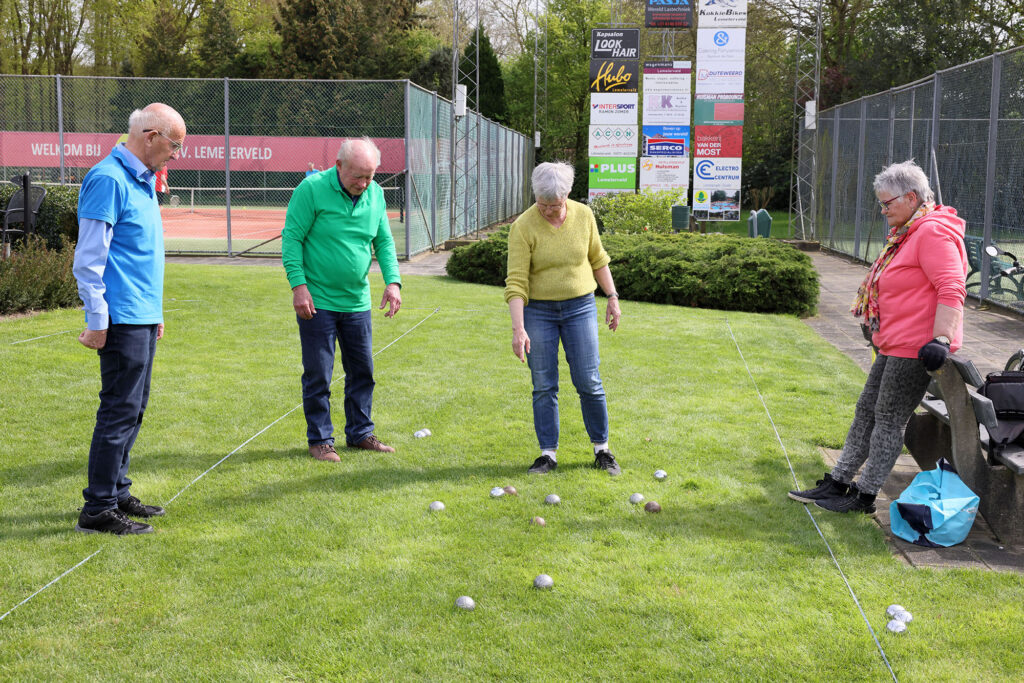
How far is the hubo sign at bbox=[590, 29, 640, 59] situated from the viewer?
82.1ft

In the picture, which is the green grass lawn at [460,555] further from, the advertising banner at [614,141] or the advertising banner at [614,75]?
the advertising banner at [614,75]

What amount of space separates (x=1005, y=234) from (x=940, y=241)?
790cm

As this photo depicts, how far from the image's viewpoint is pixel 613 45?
25.2 meters

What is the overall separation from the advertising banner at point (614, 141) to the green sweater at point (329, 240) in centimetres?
2028

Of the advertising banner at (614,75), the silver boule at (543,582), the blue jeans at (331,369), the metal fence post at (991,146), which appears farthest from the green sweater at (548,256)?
the advertising banner at (614,75)

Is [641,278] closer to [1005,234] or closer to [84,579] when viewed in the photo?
[1005,234]

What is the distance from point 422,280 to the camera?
13.7 meters

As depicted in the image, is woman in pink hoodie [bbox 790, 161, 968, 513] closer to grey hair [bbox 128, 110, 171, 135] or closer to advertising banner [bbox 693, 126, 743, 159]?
grey hair [bbox 128, 110, 171, 135]

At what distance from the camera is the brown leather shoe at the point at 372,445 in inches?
216

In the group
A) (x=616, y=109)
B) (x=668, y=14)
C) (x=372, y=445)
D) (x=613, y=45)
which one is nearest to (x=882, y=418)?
(x=372, y=445)

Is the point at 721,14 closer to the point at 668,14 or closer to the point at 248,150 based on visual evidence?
the point at 668,14

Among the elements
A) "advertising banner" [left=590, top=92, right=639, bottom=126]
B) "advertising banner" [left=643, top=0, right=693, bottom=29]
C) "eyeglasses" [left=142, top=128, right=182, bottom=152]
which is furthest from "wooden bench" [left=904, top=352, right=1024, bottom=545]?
"advertising banner" [left=643, top=0, right=693, bottom=29]

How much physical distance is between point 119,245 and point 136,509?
1.25 meters

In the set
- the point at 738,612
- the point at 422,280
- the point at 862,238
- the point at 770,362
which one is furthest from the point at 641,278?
the point at 738,612
